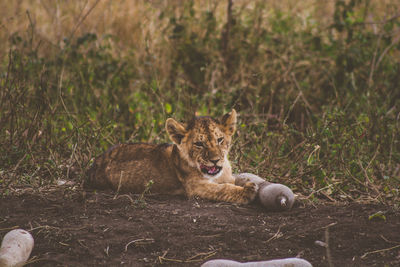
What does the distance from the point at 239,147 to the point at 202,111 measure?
1.75 metres

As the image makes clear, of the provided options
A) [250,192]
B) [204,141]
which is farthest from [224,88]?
[250,192]

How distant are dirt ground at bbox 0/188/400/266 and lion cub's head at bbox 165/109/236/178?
383 mm

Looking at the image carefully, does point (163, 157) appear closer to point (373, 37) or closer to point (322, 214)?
point (322, 214)

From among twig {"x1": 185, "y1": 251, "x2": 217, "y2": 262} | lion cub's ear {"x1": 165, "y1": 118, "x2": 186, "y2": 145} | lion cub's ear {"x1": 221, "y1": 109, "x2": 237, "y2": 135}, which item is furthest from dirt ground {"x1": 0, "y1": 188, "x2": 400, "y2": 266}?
lion cub's ear {"x1": 221, "y1": 109, "x2": 237, "y2": 135}

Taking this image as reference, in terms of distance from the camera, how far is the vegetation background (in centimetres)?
597

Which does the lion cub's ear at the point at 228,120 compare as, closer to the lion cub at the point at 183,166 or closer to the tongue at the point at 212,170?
the lion cub at the point at 183,166

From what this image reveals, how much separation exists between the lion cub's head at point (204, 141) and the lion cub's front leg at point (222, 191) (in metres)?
0.11

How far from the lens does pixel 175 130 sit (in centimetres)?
541

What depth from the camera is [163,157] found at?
18.4 feet

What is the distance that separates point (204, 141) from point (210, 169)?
10.8 inches

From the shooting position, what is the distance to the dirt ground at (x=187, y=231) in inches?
156

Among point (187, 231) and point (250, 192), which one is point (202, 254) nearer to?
point (187, 231)

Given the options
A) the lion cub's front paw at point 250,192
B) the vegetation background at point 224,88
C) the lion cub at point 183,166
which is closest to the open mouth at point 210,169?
the lion cub at point 183,166

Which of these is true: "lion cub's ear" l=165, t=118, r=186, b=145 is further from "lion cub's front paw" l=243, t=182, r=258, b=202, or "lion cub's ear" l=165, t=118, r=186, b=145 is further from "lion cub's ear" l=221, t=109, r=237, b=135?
"lion cub's front paw" l=243, t=182, r=258, b=202
